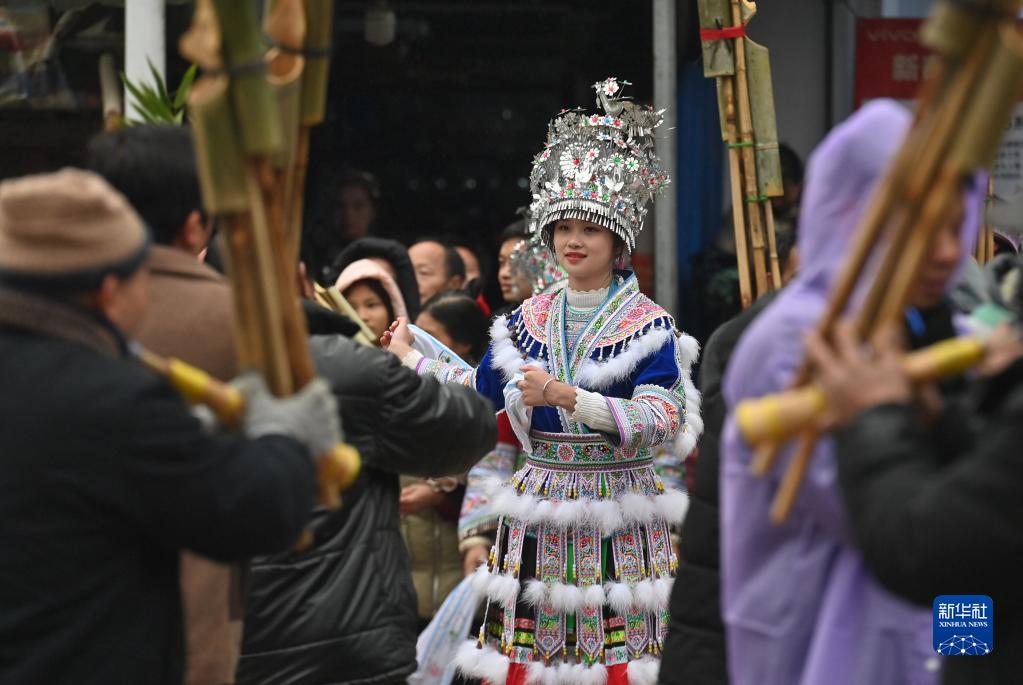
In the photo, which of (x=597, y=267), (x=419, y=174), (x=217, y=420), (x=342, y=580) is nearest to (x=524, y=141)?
(x=419, y=174)

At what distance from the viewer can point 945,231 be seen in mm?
2357

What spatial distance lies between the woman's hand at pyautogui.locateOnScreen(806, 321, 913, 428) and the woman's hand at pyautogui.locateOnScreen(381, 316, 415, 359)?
2829 millimetres

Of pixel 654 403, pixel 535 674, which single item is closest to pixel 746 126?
pixel 654 403

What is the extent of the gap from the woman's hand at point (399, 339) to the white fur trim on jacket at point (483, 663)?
3.27 ft

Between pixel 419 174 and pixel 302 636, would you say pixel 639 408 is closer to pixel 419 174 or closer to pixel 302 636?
pixel 302 636

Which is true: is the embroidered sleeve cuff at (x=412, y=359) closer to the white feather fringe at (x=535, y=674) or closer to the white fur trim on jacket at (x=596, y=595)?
the white fur trim on jacket at (x=596, y=595)

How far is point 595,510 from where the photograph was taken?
4.84 m

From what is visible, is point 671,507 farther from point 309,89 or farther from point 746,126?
point 309,89

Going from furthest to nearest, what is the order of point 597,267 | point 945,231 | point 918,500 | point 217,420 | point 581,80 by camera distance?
point 581,80
point 597,267
point 217,420
point 945,231
point 918,500

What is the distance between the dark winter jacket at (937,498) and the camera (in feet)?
6.89

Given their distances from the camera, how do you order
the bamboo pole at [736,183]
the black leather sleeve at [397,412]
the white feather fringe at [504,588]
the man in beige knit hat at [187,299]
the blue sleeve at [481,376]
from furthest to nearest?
the blue sleeve at [481,376]
the white feather fringe at [504,588]
the bamboo pole at [736,183]
the black leather sleeve at [397,412]
the man in beige knit hat at [187,299]

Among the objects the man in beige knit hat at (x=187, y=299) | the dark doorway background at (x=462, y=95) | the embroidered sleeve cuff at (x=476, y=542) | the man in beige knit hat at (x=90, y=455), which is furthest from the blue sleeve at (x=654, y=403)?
the dark doorway background at (x=462, y=95)

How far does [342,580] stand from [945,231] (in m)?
1.86

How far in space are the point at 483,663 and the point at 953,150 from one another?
3.19m
